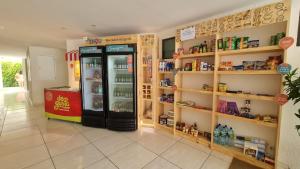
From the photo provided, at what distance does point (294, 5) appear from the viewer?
5.67 ft

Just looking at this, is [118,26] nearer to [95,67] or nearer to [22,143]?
[95,67]

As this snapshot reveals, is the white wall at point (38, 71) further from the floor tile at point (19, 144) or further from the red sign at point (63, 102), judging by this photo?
the floor tile at point (19, 144)

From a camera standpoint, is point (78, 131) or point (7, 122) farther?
point (7, 122)

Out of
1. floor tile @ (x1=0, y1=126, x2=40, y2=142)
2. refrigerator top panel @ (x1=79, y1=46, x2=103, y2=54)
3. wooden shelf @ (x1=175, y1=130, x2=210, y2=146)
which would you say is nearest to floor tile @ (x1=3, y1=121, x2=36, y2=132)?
floor tile @ (x1=0, y1=126, x2=40, y2=142)

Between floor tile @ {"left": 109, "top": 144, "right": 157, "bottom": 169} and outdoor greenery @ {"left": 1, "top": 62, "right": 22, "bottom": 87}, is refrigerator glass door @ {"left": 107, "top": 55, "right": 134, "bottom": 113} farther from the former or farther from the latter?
outdoor greenery @ {"left": 1, "top": 62, "right": 22, "bottom": 87}

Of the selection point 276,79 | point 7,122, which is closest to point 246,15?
point 276,79

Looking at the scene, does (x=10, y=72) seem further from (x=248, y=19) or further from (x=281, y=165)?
(x=281, y=165)

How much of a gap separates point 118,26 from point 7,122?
3.84 meters

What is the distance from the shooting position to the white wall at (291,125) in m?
1.73

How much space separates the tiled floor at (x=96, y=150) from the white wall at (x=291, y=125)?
74 centimetres

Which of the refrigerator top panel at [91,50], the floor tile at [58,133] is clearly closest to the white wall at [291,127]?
the refrigerator top panel at [91,50]

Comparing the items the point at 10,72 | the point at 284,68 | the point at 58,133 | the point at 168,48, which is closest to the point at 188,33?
the point at 168,48

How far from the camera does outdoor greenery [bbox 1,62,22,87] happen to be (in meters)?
11.9

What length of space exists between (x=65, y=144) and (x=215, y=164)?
2.58 m
